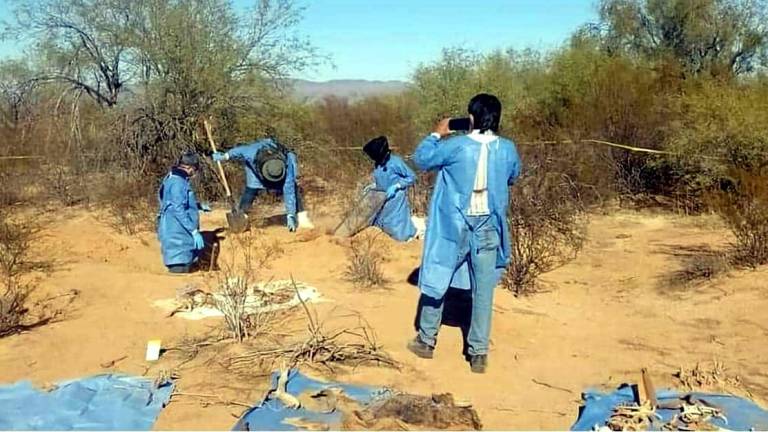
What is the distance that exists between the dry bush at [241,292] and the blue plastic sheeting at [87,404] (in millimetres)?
945

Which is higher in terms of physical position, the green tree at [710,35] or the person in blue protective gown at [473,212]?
the green tree at [710,35]

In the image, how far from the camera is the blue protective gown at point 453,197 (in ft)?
17.3

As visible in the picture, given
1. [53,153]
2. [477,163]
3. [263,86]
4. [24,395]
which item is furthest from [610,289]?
[53,153]

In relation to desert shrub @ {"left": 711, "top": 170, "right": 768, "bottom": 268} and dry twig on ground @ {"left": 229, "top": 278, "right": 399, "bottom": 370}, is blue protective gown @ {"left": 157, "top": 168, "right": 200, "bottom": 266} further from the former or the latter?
desert shrub @ {"left": 711, "top": 170, "right": 768, "bottom": 268}

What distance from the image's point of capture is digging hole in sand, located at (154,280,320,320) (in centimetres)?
689

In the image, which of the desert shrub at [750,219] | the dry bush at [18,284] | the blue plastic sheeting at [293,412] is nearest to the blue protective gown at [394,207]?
the desert shrub at [750,219]

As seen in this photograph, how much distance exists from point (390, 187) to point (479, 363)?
4.22 m

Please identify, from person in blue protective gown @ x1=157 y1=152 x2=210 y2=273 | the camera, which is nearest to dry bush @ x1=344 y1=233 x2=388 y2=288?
person in blue protective gown @ x1=157 y1=152 x2=210 y2=273

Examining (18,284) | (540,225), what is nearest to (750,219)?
(540,225)

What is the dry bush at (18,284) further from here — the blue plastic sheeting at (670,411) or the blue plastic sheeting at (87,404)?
the blue plastic sheeting at (670,411)

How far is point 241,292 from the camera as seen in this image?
6.43m

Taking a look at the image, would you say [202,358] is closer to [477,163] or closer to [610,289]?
[477,163]

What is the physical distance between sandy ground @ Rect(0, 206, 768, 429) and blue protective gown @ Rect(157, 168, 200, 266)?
0.91 feet

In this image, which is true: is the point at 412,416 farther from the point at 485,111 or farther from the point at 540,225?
the point at 540,225
